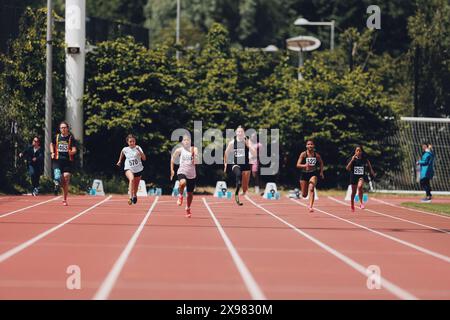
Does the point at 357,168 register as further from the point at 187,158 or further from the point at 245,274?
the point at 245,274

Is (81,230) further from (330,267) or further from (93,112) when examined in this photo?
(93,112)

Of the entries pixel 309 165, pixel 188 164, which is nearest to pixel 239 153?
pixel 309 165

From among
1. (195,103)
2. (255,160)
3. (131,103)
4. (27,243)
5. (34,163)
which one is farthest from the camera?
(195,103)

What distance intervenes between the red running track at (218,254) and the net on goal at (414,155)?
1433cm

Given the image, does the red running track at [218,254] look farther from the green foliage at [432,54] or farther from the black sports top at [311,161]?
the green foliage at [432,54]

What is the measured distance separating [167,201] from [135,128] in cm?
767

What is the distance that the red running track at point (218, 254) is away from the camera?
9297mm

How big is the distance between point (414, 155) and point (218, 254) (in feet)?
87.0

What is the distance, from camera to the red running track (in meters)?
9.30

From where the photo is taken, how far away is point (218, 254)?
41.1 feet

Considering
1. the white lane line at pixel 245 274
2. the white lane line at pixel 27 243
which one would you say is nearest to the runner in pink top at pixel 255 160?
the white lane line at pixel 27 243

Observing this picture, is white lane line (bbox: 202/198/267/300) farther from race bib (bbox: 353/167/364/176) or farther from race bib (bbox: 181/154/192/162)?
race bib (bbox: 353/167/364/176)
